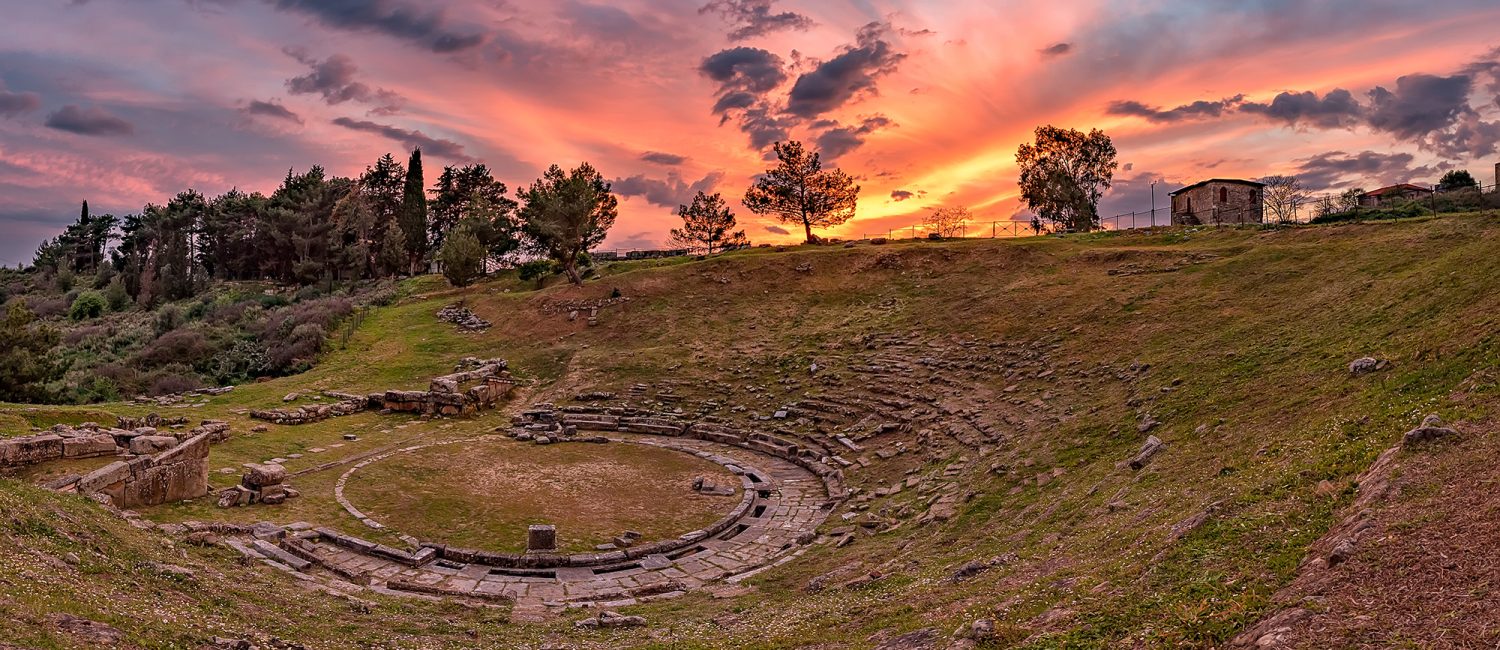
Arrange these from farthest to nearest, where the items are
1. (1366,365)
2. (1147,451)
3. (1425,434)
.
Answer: (1147,451) → (1366,365) → (1425,434)

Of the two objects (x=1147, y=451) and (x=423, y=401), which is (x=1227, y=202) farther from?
(x=423, y=401)

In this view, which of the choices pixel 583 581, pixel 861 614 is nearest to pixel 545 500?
pixel 583 581

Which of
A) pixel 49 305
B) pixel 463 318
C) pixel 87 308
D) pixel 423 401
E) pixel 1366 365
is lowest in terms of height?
pixel 423 401

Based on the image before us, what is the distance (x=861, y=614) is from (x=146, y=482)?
17652 mm

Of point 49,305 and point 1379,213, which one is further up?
point 1379,213

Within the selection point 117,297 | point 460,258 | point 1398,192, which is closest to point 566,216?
point 460,258

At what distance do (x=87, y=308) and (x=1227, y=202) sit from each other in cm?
10938

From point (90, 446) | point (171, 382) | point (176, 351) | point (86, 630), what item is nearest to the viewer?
point (86, 630)

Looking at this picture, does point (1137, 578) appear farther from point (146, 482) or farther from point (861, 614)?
point (146, 482)

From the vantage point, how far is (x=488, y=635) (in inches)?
480

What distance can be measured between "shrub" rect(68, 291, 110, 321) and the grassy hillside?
52581 millimetres

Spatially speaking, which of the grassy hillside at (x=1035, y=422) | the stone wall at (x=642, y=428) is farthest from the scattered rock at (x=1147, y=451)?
the stone wall at (x=642, y=428)

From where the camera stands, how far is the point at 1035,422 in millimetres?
21062

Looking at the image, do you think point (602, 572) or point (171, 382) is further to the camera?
point (171, 382)
